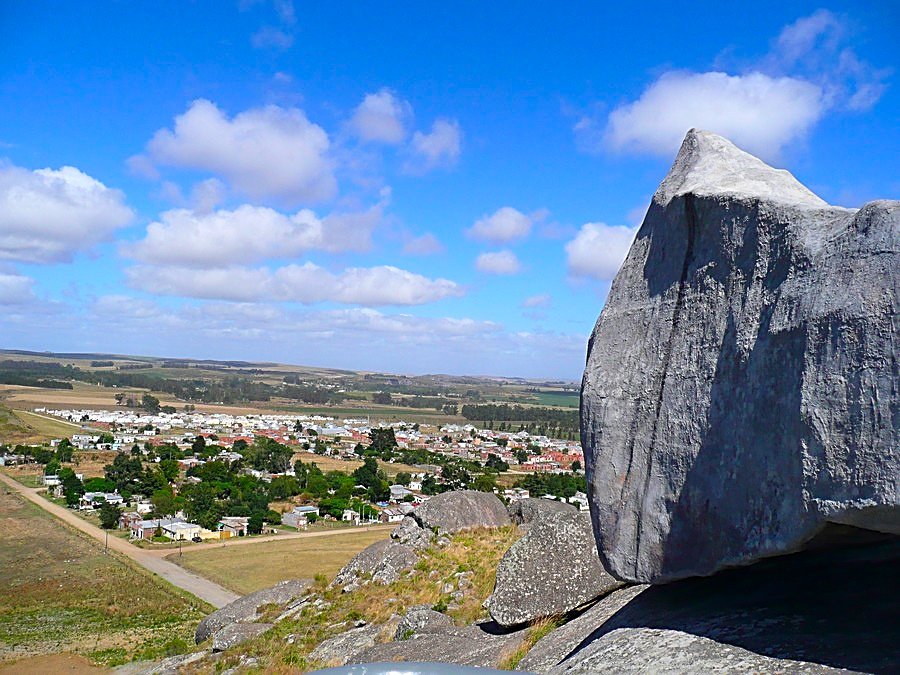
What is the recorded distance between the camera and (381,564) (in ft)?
60.0

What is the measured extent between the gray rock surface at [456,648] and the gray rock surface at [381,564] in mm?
5100

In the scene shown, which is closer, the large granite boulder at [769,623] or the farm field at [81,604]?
the large granite boulder at [769,623]

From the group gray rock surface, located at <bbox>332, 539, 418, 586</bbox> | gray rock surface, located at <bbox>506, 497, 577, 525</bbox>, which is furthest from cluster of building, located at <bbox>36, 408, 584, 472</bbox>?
gray rock surface, located at <bbox>332, 539, 418, 586</bbox>

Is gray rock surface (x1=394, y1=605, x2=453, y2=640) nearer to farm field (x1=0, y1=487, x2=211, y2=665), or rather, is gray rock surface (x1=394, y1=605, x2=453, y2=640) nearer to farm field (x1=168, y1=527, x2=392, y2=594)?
farm field (x1=0, y1=487, x2=211, y2=665)

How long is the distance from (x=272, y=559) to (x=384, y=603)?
34.4m

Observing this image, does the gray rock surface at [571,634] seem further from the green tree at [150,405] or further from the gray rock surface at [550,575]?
→ the green tree at [150,405]

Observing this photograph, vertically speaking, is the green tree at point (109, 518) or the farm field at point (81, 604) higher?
the farm field at point (81, 604)

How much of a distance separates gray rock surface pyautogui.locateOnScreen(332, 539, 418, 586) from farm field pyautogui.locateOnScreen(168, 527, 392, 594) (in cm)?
2133

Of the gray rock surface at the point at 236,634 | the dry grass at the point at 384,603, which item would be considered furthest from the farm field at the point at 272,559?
the dry grass at the point at 384,603

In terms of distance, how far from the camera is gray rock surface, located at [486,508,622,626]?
10.0 metres

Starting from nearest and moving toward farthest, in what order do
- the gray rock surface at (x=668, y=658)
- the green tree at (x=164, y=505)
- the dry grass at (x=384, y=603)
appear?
the gray rock surface at (x=668, y=658) < the dry grass at (x=384, y=603) < the green tree at (x=164, y=505)

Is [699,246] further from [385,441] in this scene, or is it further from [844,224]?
[385,441]

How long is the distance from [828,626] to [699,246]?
3.47 metres

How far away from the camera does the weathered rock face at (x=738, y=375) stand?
4453mm
